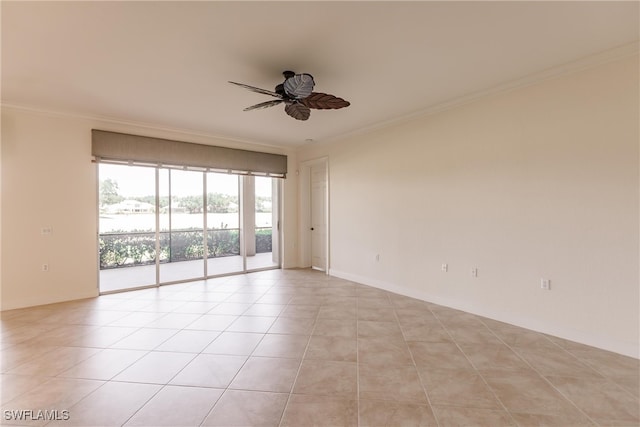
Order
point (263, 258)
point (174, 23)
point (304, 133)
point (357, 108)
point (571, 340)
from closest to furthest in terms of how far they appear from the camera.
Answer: point (174, 23)
point (571, 340)
point (357, 108)
point (304, 133)
point (263, 258)

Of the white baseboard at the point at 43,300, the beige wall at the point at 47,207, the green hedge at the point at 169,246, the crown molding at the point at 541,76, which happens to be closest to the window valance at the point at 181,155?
the beige wall at the point at 47,207

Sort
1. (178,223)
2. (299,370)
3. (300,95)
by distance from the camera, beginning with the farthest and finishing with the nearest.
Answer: (178,223) → (300,95) → (299,370)

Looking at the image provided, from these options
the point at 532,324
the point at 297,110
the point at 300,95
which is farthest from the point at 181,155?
the point at 532,324

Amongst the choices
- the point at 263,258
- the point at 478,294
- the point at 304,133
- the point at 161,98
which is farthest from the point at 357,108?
the point at 263,258

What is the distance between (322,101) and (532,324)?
332cm

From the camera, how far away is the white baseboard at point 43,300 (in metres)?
3.88

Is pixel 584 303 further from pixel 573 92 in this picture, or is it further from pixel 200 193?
pixel 200 193

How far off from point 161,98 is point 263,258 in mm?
4455

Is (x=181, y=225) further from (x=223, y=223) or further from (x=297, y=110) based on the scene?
(x=297, y=110)

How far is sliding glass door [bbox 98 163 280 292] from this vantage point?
16.2ft

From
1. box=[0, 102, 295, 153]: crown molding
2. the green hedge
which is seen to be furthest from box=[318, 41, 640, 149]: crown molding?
the green hedge

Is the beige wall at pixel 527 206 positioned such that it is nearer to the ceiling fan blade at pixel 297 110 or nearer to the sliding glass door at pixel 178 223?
the ceiling fan blade at pixel 297 110

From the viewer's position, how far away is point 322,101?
112 inches

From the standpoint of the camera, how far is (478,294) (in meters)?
3.61
